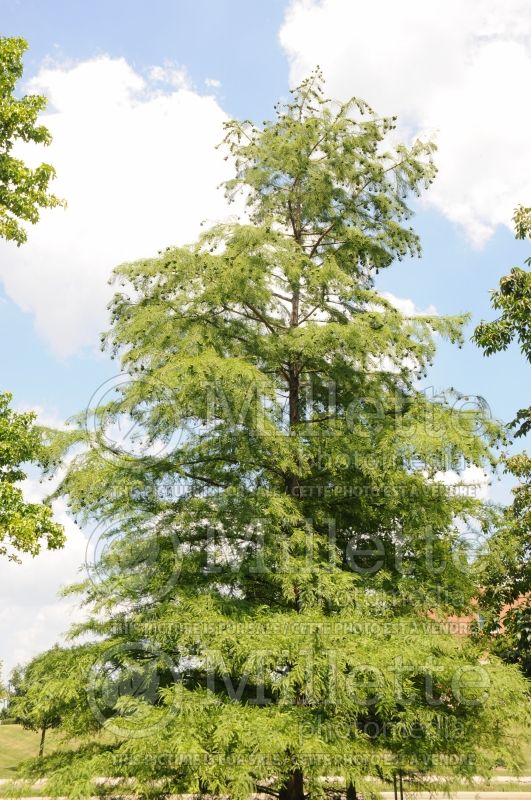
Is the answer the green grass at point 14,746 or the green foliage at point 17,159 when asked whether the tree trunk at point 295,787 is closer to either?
the green foliage at point 17,159

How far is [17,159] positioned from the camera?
42.9ft

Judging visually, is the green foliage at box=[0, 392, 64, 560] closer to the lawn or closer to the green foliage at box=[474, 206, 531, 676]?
the green foliage at box=[474, 206, 531, 676]

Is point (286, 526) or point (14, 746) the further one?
point (14, 746)

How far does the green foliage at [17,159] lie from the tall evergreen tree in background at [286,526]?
2.51 metres

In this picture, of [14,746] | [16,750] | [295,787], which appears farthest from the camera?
[14,746]

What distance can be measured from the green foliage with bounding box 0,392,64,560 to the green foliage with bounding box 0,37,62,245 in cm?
381

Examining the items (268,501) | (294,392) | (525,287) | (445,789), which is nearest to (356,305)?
(294,392)

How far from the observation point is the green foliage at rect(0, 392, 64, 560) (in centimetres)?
1073

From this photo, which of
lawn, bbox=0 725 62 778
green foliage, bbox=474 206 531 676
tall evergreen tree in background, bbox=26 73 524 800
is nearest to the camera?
tall evergreen tree in background, bbox=26 73 524 800

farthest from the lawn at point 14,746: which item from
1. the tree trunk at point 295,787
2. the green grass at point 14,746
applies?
the tree trunk at point 295,787

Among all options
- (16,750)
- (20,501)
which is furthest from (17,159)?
(16,750)

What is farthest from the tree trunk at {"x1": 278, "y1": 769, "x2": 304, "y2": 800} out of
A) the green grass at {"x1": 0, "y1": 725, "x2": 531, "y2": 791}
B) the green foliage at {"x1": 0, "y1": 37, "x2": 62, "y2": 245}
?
the green grass at {"x1": 0, "y1": 725, "x2": 531, "y2": 791}

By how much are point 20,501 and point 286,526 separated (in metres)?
4.33

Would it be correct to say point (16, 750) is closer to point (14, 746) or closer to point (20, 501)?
point (14, 746)
